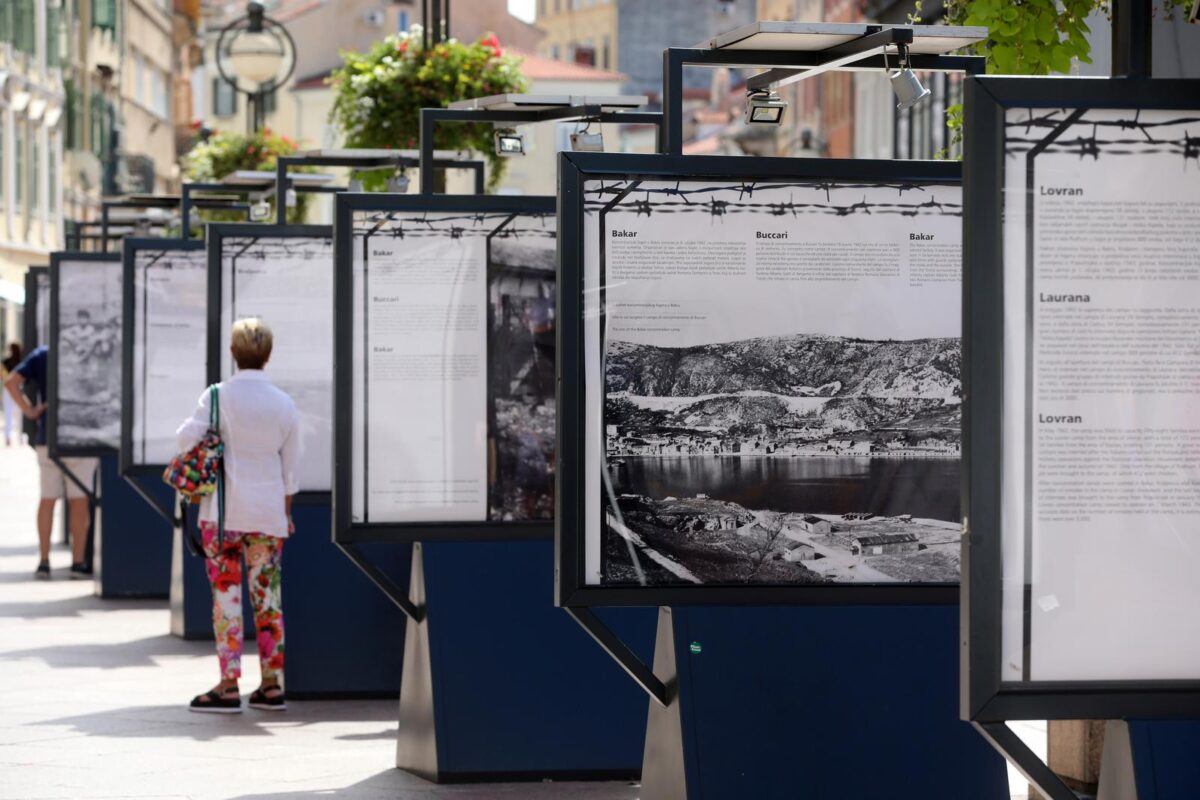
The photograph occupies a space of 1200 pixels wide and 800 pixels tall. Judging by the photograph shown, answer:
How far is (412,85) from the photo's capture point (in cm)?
2117

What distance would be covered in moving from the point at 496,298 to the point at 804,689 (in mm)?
2988

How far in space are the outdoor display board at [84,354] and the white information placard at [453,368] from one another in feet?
29.7

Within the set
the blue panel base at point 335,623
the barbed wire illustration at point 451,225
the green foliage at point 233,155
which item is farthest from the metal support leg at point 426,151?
the green foliage at point 233,155

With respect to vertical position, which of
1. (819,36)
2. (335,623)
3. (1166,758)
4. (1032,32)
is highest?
(1032,32)

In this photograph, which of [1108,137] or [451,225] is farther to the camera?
[451,225]

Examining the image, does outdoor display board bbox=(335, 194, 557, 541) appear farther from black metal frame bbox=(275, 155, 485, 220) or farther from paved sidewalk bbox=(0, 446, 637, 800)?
black metal frame bbox=(275, 155, 485, 220)

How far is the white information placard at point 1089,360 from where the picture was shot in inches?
199

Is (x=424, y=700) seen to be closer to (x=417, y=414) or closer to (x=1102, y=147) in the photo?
(x=417, y=414)

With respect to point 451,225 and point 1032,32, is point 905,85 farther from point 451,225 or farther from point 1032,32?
point 451,225

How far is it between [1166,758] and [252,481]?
22.8ft

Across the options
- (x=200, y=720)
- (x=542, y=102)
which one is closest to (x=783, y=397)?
(x=542, y=102)

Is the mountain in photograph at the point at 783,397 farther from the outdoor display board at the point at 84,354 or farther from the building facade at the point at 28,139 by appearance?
the building facade at the point at 28,139

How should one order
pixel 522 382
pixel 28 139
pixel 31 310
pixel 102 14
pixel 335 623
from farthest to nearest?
pixel 102 14, pixel 28 139, pixel 31 310, pixel 335 623, pixel 522 382

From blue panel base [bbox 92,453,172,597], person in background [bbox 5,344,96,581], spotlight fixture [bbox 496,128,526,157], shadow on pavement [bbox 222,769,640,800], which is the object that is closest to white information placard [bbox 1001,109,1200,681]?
shadow on pavement [bbox 222,769,640,800]
